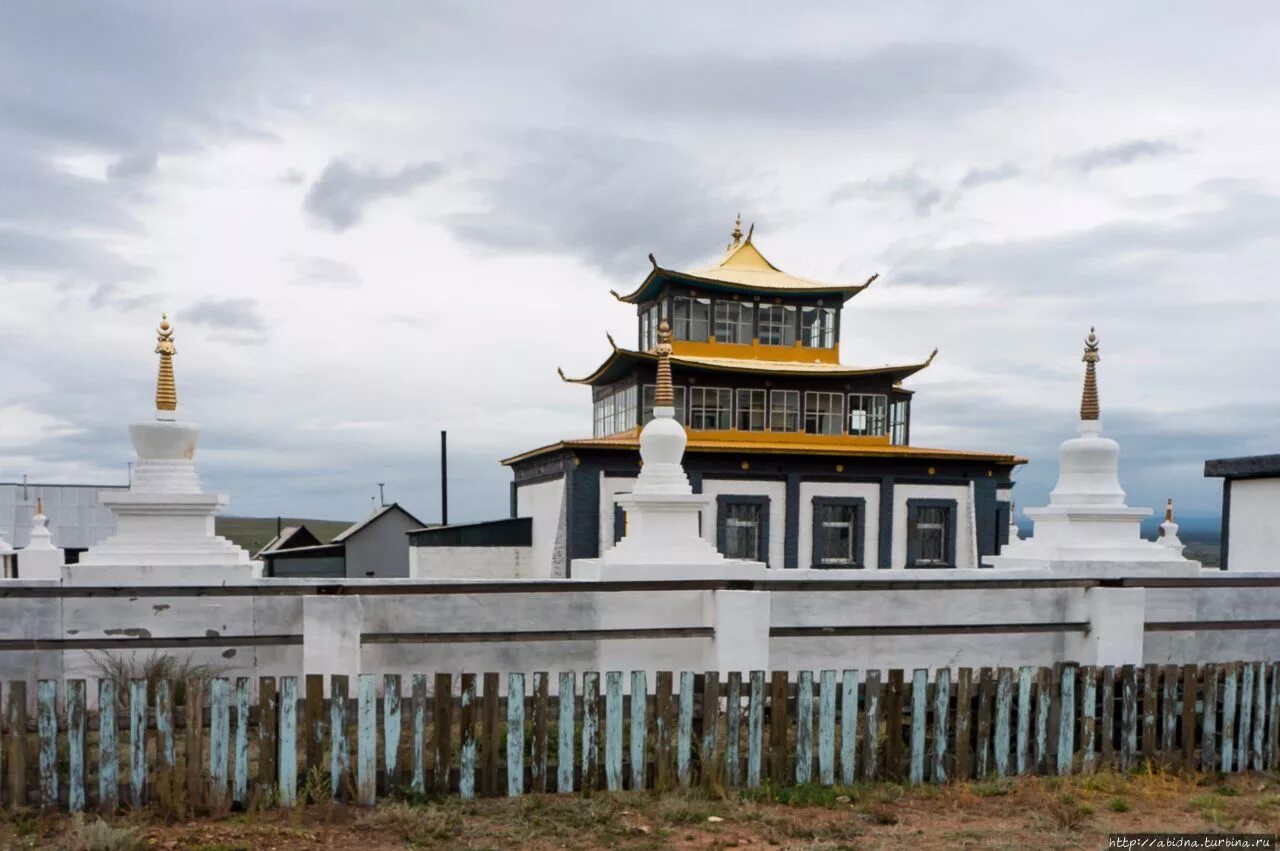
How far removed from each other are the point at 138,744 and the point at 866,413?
25881 mm

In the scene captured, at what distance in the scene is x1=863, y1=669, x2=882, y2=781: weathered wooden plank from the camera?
7659mm

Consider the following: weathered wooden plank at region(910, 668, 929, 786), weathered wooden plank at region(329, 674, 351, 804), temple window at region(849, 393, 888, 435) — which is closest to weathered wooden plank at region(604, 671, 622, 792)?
weathered wooden plank at region(329, 674, 351, 804)

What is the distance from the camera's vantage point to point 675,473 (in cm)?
1100

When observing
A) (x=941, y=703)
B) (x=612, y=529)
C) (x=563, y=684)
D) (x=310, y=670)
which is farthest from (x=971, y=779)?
(x=612, y=529)

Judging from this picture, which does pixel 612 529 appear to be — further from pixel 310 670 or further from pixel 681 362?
pixel 310 670

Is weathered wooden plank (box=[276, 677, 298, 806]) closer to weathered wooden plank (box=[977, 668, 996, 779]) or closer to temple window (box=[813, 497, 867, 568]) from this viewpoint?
weathered wooden plank (box=[977, 668, 996, 779])

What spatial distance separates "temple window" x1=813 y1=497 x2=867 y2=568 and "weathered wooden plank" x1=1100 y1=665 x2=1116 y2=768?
19.1 metres

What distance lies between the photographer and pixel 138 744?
21.7 feet

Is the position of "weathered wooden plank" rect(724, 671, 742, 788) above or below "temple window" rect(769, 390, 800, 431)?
below

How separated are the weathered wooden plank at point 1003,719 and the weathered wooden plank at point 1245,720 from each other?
221 cm

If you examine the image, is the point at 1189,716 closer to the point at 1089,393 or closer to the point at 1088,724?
the point at 1088,724

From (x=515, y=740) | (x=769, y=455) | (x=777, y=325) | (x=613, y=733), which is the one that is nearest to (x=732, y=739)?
(x=613, y=733)

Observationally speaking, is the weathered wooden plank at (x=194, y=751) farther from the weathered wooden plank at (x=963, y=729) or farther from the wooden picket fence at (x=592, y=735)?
the weathered wooden plank at (x=963, y=729)

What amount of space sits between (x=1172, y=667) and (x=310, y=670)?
7421 millimetres
